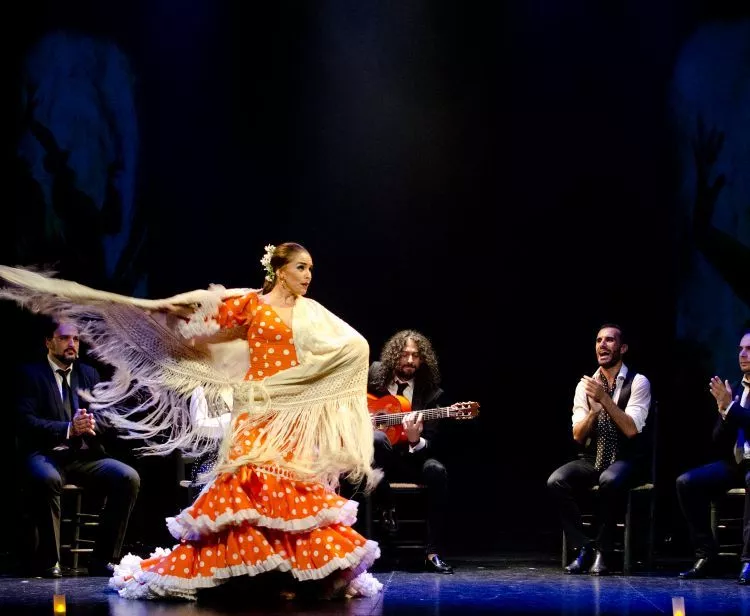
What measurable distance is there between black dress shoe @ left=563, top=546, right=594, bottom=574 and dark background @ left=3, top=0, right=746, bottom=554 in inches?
40.8

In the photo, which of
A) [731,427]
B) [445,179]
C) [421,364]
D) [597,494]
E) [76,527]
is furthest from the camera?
[445,179]

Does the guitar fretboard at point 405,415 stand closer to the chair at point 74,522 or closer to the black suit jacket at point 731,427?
the black suit jacket at point 731,427

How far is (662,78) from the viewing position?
23.0 feet

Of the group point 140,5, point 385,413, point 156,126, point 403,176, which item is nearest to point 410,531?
point 385,413

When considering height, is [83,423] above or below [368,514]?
above

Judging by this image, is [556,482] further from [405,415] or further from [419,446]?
[405,415]

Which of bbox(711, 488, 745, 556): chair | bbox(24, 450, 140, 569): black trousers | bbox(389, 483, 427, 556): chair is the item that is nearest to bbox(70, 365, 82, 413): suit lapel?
bbox(24, 450, 140, 569): black trousers

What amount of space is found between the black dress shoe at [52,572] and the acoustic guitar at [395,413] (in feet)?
6.29

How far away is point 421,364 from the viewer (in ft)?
22.2

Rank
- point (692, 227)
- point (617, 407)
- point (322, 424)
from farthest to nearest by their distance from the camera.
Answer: point (692, 227)
point (617, 407)
point (322, 424)

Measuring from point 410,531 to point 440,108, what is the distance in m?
2.73

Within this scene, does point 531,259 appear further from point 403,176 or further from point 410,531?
point 410,531

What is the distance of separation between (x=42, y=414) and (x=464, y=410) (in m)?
2.36

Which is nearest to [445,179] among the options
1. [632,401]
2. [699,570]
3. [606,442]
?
[632,401]
